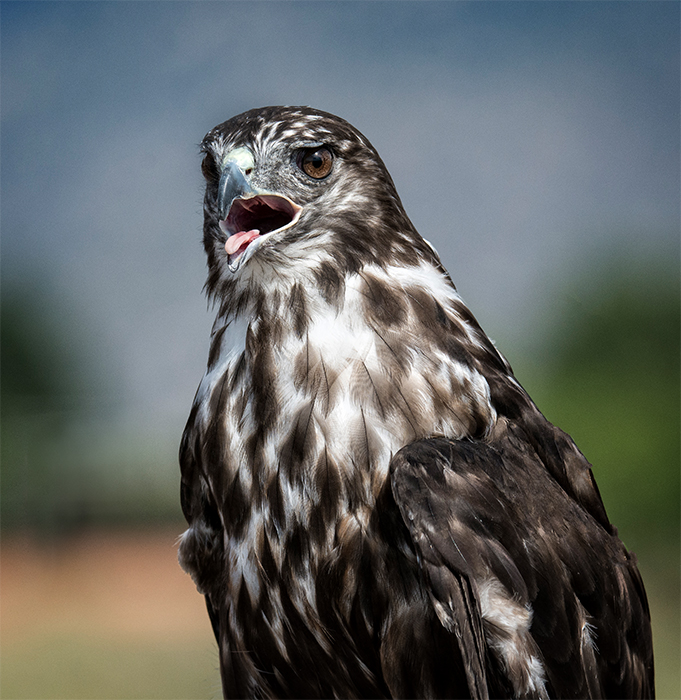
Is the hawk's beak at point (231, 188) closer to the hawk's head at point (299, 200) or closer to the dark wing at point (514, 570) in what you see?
the hawk's head at point (299, 200)

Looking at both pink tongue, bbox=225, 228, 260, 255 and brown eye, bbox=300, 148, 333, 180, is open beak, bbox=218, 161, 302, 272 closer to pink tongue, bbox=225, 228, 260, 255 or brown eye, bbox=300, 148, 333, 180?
pink tongue, bbox=225, 228, 260, 255

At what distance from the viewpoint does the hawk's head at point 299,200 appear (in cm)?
216

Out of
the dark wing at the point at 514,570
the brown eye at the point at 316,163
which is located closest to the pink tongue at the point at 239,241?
the brown eye at the point at 316,163

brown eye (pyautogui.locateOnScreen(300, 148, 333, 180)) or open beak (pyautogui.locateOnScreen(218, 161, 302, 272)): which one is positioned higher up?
brown eye (pyautogui.locateOnScreen(300, 148, 333, 180))

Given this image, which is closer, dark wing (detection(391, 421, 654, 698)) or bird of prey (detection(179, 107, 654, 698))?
dark wing (detection(391, 421, 654, 698))

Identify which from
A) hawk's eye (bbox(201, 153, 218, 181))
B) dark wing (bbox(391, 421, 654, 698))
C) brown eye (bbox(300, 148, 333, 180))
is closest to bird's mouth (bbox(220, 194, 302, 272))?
brown eye (bbox(300, 148, 333, 180))

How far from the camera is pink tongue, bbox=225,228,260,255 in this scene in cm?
207

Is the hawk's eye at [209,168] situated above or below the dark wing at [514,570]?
above

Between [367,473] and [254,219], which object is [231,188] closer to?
[254,219]

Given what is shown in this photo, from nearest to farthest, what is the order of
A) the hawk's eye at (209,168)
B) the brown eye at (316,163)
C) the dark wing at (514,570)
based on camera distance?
the dark wing at (514,570), the brown eye at (316,163), the hawk's eye at (209,168)

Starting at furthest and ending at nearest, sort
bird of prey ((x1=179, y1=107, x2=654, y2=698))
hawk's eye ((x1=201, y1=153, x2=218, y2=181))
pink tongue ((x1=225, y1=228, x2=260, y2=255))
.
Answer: hawk's eye ((x1=201, y1=153, x2=218, y2=181)) < pink tongue ((x1=225, y1=228, x2=260, y2=255)) < bird of prey ((x1=179, y1=107, x2=654, y2=698))

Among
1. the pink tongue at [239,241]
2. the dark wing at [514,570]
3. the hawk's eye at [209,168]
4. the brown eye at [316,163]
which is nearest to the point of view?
the dark wing at [514,570]

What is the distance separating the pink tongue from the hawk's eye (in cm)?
39

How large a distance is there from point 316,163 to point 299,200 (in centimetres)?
13
